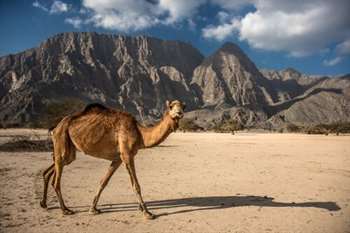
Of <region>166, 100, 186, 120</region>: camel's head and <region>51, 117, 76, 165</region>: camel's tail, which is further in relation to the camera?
<region>51, 117, 76, 165</region>: camel's tail

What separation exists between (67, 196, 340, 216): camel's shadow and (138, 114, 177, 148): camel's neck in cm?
194

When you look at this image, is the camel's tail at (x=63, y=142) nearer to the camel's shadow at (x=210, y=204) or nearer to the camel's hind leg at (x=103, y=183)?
the camel's hind leg at (x=103, y=183)

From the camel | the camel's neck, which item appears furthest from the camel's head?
the camel's neck

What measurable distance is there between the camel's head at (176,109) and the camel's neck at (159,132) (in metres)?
0.21

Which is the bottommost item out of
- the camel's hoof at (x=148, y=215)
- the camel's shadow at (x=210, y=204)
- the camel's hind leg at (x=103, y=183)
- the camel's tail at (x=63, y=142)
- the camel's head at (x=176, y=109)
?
the camel's shadow at (x=210, y=204)

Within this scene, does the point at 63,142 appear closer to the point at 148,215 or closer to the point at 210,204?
the point at 148,215

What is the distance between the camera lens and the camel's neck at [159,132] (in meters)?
8.31

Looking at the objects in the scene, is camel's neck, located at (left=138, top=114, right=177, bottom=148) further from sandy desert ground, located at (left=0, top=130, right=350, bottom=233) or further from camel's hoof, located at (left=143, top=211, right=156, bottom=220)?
sandy desert ground, located at (left=0, top=130, right=350, bottom=233)

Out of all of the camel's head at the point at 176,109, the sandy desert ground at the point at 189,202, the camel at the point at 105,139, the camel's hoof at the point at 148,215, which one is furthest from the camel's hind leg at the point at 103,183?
the camel's head at the point at 176,109

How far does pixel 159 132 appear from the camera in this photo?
27.8ft

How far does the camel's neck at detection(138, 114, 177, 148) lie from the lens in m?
8.31

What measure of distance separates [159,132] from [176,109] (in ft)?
2.84

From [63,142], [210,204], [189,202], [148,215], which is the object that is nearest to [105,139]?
[63,142]

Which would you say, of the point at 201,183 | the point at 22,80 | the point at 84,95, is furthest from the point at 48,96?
the point at 201,183
